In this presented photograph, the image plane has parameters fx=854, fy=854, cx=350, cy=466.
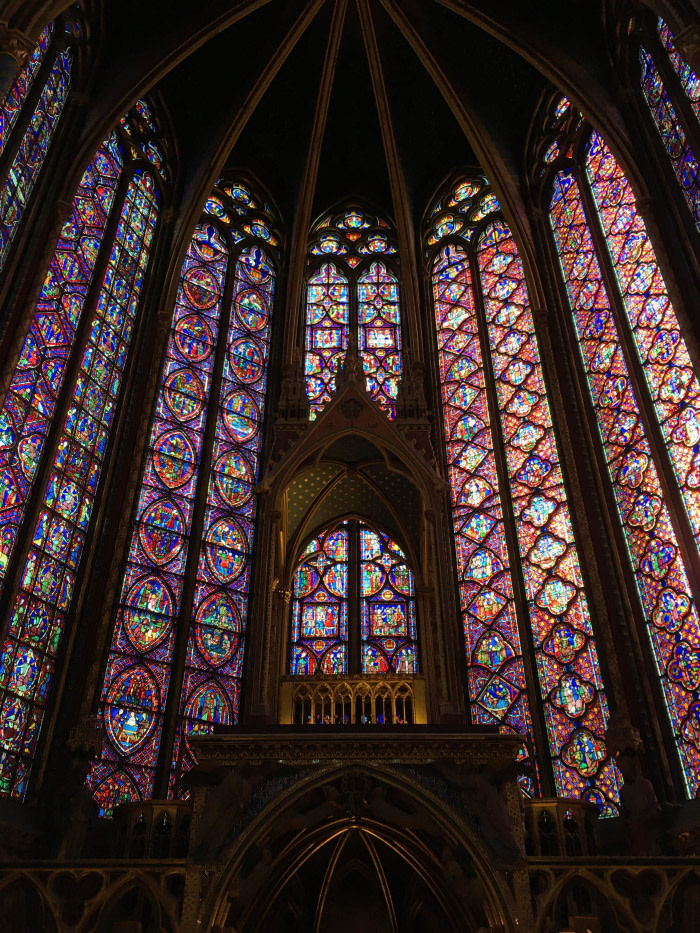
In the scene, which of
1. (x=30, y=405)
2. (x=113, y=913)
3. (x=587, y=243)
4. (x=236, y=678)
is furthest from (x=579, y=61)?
(x=113, y=913)

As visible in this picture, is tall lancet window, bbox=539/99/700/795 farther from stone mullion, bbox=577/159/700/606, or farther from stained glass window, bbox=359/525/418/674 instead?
stained glass window, bbox=359/525/418/674

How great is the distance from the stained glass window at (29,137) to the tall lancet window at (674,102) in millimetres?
7374

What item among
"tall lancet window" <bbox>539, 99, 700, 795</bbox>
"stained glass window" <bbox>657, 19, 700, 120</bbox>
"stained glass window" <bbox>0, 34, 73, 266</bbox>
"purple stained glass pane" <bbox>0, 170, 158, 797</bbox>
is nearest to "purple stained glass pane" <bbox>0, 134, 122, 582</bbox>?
"purple stained glass pane" <bbox>0, 170, 158, 797</bbox>

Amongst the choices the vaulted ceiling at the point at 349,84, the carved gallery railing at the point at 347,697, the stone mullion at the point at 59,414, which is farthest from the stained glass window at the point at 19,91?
the carved gallery railing at the point at 347,697

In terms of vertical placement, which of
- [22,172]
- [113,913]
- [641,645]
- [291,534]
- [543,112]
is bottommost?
[113,913]

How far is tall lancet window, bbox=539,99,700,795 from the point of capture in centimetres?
854

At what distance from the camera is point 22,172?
963cm

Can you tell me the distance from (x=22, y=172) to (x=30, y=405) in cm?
269

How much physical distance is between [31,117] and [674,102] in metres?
7.54

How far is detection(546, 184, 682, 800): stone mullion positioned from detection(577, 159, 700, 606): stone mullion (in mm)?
807

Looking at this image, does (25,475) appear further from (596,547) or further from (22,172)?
(596,547)

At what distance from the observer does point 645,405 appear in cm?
966

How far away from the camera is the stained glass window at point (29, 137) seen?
30.2ft

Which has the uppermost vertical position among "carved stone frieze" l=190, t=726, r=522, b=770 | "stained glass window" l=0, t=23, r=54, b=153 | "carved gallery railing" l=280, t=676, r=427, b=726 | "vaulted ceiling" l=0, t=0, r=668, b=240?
"vaulted ceiling" l=0, t=0, r=668, b=240
